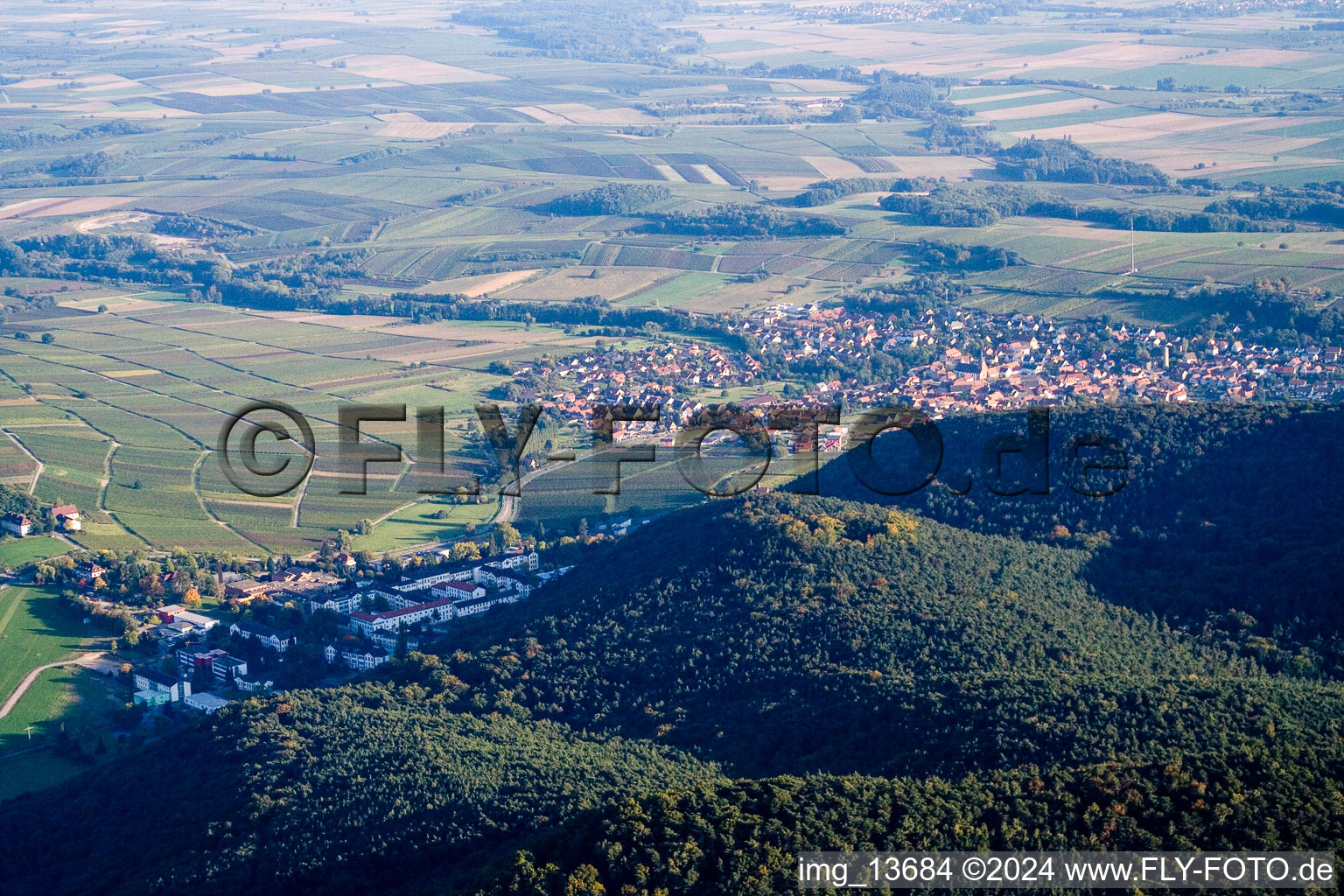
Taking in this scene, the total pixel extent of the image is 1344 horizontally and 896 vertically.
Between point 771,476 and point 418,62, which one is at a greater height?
point 418,62

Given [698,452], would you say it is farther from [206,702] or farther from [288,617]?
[206,702]

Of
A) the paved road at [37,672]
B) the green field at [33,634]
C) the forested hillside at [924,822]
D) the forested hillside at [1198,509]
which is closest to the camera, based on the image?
the forested hillside at [924,822]

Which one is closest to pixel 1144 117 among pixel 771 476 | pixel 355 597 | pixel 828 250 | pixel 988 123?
pixel 988 123

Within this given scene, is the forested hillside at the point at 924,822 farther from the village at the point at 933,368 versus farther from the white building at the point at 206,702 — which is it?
the village at the point at 933,368

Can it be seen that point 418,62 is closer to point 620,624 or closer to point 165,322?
point 165,322

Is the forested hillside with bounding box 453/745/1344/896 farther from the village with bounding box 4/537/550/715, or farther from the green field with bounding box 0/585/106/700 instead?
the green field with bounding box 0/585/106/700

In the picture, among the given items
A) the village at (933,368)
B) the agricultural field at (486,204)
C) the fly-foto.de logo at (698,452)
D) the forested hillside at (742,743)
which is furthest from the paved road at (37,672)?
the village at (933,368)

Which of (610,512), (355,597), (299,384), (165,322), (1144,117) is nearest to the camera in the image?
(355,597)

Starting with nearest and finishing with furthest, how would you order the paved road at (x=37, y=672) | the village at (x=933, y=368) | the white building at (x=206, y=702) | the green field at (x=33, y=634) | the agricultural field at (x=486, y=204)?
the white building at (x=206, y=702) → the paved road at (x=37, y=672) → the green field at (x=33, y=634) → the agricultural field at (x=486, y=204) → the village at (x=933, y=368)
